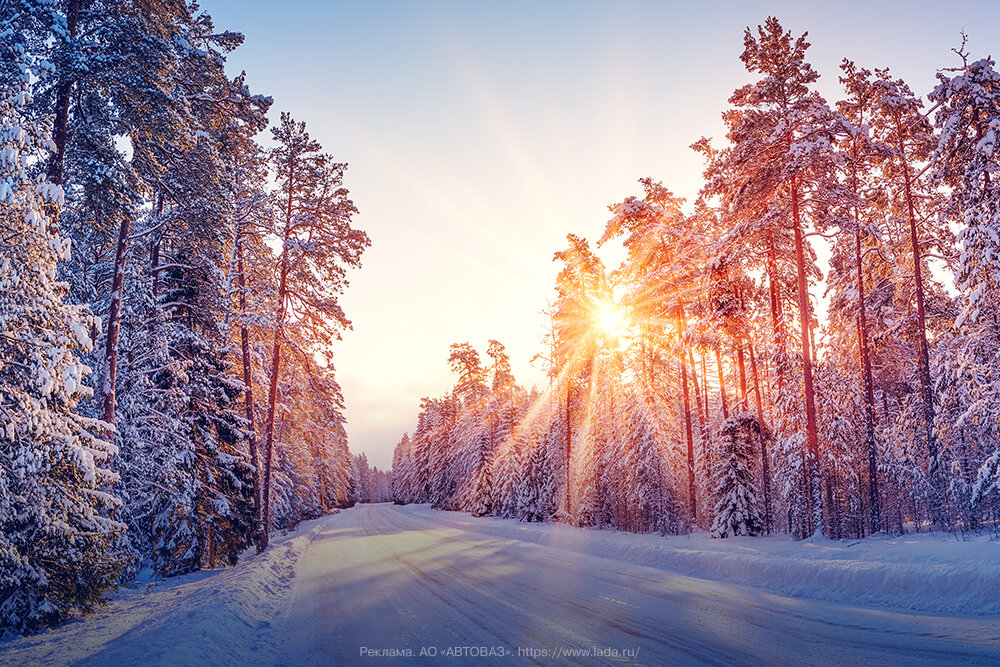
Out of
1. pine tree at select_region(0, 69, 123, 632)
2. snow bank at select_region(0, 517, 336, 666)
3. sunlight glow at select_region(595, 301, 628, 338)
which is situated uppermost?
sunlight glow at select_region(595, 301, 628, 338)

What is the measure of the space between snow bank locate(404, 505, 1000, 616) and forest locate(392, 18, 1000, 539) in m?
2.73

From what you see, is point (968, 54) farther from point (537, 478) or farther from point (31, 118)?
point (537, 478)

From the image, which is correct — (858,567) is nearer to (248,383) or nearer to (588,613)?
(588,613)

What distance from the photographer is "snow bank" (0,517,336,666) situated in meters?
6.98

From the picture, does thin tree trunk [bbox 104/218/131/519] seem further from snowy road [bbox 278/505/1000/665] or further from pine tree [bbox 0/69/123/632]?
snowy road [bbox 278/505/1000/665]

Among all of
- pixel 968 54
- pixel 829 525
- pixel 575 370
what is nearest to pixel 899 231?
pixel 968 54

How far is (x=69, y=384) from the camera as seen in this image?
9719 mm

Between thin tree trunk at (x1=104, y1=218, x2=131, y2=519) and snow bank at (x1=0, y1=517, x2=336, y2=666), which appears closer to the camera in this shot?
snow bank at (x1=0, y1=517, x2=336, y2=666)

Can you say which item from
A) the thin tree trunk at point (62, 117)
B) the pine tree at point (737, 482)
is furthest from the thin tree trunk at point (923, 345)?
the thin tree trunk at point (62, 117)

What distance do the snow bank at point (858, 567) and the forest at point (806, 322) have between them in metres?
2.73

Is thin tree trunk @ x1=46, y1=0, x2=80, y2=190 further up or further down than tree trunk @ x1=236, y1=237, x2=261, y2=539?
further up

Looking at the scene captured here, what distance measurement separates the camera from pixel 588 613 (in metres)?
8.91

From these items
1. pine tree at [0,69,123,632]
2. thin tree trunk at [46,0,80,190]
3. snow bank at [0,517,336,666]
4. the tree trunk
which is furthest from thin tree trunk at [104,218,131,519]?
the tree trunk

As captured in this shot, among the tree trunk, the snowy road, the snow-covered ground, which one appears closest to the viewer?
the snowy road
